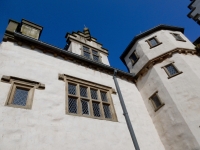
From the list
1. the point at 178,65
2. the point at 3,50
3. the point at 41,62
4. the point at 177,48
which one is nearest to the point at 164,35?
the point at 177,48

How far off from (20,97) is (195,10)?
20481 millimetres

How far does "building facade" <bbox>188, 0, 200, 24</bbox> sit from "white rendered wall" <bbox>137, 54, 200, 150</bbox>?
10.1 m

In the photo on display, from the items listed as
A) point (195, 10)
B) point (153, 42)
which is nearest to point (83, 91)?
point (153, 42)

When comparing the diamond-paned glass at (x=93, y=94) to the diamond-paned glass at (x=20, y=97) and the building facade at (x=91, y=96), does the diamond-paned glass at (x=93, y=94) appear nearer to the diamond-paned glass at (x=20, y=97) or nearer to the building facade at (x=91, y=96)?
the building facade at (x=91, y=96)

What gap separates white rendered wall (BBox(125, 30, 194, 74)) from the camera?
35.6 feet

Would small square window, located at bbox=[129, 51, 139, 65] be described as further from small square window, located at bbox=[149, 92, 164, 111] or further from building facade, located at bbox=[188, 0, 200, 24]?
building facade, located at bbox=[188, 0, 200, 24]

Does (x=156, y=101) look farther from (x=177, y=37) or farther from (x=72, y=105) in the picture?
(x=177, y=37)

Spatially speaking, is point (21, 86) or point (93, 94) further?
point (93, 94)

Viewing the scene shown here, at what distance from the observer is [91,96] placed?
7.93 meters

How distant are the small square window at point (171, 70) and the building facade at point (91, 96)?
6 centimetres

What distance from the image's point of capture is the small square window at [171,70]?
31.0ft

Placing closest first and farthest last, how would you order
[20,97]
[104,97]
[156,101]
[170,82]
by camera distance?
[20,97] → [104,97] → [170,82] → [156,101]

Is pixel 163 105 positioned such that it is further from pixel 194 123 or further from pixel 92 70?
pixel 92 70

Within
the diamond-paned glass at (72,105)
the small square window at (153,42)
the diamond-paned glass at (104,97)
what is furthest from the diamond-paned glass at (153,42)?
the diamond-paned glass at (72,105)
